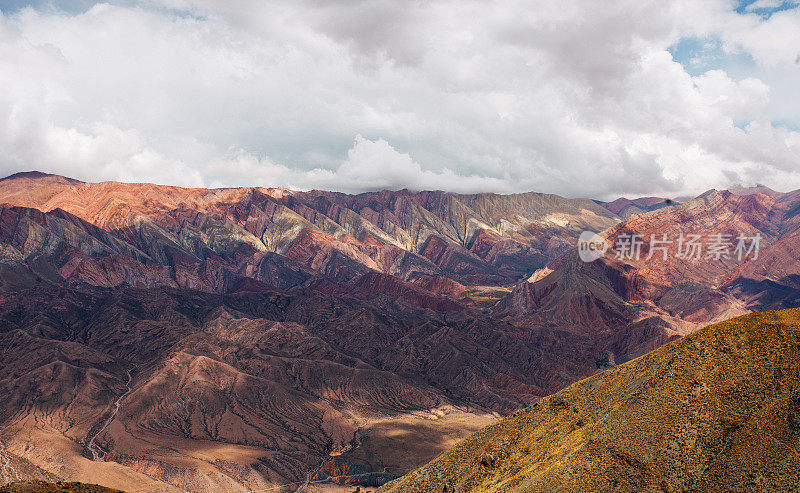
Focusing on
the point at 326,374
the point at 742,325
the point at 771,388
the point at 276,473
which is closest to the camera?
the point at 771,388

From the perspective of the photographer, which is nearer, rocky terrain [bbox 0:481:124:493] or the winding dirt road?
rocky terrain [bbox 0:481:124:493]

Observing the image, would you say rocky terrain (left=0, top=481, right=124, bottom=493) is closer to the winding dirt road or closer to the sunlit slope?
the sunlit slope

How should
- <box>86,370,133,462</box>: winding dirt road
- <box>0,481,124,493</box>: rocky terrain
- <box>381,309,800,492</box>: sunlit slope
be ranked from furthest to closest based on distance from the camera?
<box>86,370,133,462</box>: winding dirt road < <box>381,309,800,492</box>: sunlit slope < <box>0,481,124,493</box>: rocky terrain

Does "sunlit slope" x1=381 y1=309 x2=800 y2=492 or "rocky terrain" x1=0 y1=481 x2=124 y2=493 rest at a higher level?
"sunlit slope" x1=381 y1=309 x2=800 y2=492

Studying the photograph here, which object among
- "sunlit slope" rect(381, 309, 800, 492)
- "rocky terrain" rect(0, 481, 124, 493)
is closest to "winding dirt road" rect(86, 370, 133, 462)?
"rocky terrain" rect(0, 481, 124, 493)

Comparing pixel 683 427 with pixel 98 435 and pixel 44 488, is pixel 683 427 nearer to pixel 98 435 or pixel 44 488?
pixel 44 488

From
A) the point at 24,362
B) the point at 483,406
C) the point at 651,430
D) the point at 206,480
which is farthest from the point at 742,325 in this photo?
the point at 24,362

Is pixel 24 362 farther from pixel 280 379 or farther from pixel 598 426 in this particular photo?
pixel 598 426

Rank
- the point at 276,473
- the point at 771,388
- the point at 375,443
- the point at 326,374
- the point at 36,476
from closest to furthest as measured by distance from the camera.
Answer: the point at 771,388
the point at 36,476
the point at 276,473
the point at 375,443
the point at 326,374
